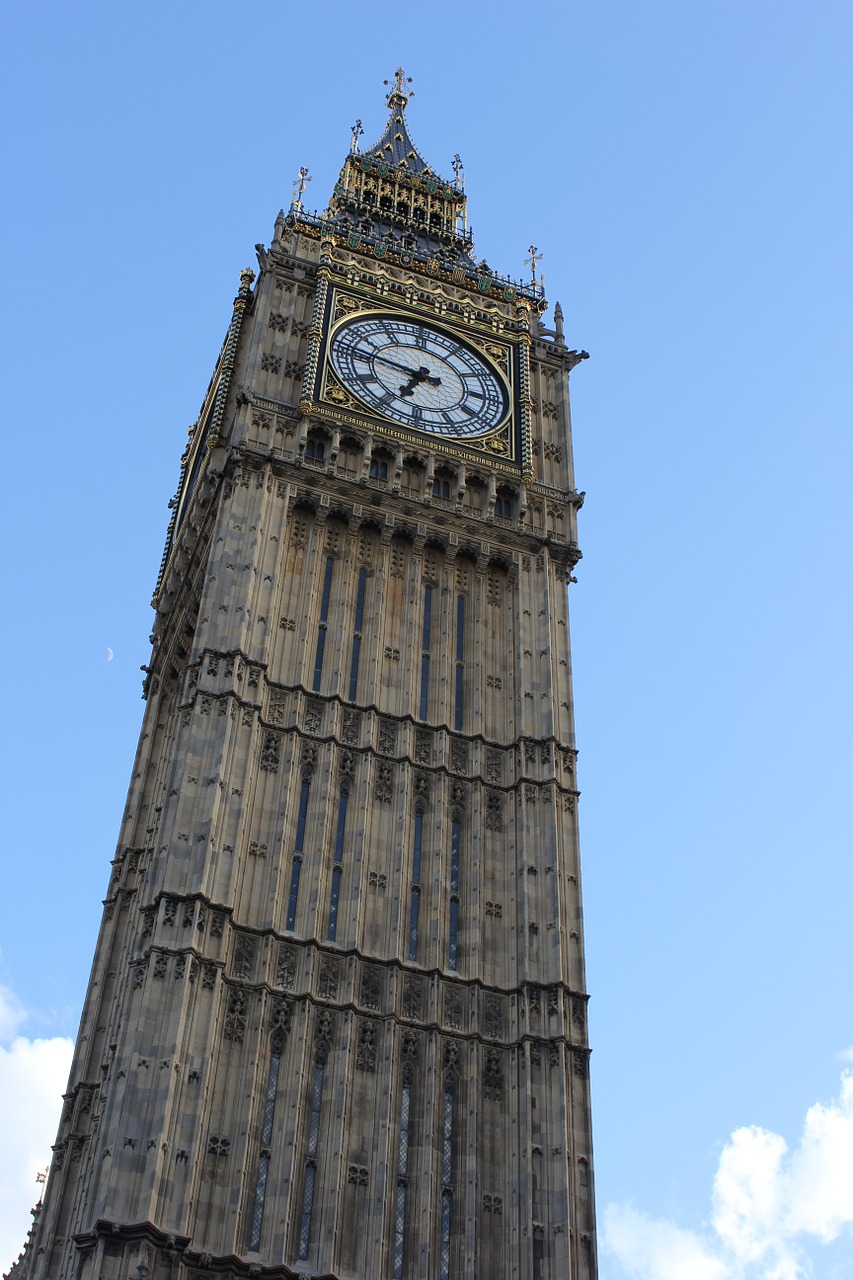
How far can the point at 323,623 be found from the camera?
44.8m

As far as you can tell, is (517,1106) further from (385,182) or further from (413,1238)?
(385,182)

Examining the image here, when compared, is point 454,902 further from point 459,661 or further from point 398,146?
point 398,146

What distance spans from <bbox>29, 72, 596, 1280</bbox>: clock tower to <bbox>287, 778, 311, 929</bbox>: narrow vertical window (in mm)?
110

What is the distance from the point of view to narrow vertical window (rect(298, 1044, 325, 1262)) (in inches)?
1282

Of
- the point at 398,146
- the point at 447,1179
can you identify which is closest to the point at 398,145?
the point at 398,146

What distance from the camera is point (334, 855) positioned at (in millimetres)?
39344

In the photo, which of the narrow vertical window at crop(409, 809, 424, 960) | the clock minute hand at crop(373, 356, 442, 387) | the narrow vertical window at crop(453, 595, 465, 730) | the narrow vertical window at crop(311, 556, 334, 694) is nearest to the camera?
the narrow vertical window at crop(409, 809, 424, 960)

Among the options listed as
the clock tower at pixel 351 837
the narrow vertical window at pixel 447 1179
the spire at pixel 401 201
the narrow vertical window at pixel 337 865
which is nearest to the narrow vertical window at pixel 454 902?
the clock tower at pixel 351 837

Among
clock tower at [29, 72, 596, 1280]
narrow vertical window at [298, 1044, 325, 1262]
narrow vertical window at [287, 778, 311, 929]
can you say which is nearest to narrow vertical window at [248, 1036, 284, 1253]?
clock tower at [29, 72, 596, 1280]

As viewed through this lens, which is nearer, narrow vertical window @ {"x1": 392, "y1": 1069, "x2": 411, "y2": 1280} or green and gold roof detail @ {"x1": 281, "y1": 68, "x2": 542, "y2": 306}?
narrow vertical window @ {"x1": 392, "y1": 1069, "x2": 411, "y2": 1280}

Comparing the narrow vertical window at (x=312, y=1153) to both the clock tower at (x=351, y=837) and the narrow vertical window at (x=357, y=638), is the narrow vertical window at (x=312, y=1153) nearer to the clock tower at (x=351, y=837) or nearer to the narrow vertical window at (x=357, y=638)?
the clock tower at (x=351, y=837)


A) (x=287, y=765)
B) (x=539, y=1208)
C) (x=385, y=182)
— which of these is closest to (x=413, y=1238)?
(x=539, y=1208)

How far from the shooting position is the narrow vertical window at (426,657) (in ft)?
145

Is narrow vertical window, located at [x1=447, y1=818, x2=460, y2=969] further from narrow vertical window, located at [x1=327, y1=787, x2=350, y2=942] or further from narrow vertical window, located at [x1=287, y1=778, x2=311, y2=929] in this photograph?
narrow vertical window, located at [x1=287, y1=778, x2=311, y2=929]
